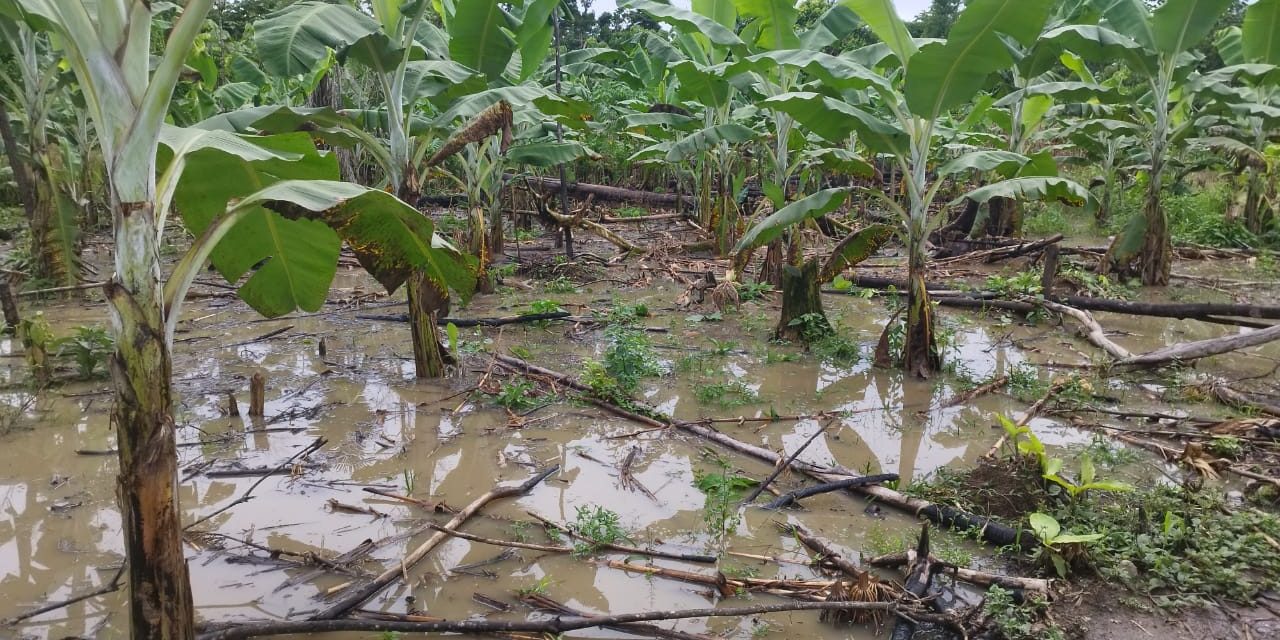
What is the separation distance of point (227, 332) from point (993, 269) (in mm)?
8642

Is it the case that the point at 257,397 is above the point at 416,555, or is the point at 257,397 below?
above

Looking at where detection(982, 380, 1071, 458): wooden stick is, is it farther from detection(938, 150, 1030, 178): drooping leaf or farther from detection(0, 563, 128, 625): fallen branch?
detection(0, 563, 128, 625): fallen branch

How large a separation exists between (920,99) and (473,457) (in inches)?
140

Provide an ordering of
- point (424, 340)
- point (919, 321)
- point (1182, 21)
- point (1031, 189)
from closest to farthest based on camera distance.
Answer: point (1031, 189) → point (424, 340) → point (919, 321) → point (1182, 21)

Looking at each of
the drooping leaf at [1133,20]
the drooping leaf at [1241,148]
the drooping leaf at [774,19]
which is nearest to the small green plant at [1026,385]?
the drooping leaf at [1133,20]

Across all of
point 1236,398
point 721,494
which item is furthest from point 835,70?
point 1236,398

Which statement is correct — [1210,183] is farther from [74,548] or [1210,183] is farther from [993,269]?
[74,548]

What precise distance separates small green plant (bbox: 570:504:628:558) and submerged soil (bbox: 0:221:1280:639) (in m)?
0.07

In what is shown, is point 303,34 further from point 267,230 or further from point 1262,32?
point 1262,32

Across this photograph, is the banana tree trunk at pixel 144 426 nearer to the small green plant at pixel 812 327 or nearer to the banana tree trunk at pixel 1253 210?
the small green plant at pixel 812 327

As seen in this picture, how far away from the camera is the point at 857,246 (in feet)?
19.7

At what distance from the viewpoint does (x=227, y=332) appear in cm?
677

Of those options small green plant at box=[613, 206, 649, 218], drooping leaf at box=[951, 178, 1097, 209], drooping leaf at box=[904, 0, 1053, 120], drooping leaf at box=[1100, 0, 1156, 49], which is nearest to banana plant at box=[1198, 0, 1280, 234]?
drooping leaf at box=[1100, 0, 1156, 49]

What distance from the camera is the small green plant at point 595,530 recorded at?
326 cm
